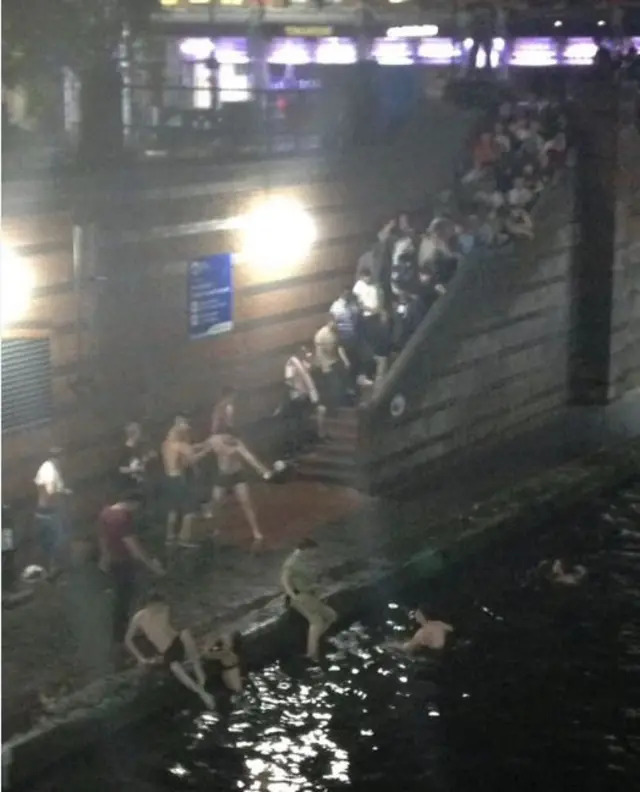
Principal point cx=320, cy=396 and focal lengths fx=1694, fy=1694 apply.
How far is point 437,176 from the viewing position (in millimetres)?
22938

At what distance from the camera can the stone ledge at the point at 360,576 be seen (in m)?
11.5

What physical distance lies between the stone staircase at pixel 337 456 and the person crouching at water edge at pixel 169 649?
19.4 feet

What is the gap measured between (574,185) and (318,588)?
34.4 ft

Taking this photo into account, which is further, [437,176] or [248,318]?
[437,176]

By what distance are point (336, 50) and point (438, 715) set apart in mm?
21023

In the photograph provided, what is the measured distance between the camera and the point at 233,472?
53.7 feet

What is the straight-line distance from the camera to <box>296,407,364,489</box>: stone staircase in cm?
1862

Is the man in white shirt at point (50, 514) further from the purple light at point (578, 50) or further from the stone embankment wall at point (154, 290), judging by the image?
the purple light at point (578, 50)

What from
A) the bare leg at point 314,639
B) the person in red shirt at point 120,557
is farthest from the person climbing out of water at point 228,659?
the bare leg at point 314,639

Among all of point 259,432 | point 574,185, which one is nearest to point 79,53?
point 259,432

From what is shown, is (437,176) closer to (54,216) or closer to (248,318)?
(248,318)

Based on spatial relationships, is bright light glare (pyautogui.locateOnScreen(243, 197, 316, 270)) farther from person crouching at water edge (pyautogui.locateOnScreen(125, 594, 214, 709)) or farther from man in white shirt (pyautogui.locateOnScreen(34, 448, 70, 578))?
person crouching at water edge (pyautogui.locateOnScreen(125, 594, 214, 709))

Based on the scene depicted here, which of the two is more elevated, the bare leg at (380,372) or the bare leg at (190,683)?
the bare leg at (380,372)

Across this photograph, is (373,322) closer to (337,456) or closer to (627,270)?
(337,456)
